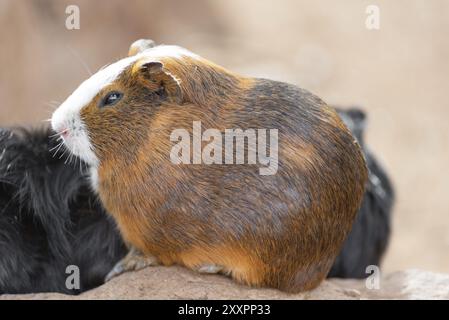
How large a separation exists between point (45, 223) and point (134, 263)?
1.86 feet

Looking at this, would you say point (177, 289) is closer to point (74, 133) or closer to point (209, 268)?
point (209, 268)

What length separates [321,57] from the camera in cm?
951

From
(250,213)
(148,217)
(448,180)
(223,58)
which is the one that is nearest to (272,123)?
(250,213)

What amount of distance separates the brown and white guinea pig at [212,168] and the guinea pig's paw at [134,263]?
A: 0.11 metres

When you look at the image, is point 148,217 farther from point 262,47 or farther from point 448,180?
point 262,47

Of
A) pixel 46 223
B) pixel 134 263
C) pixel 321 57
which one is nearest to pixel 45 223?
pixel 46 223

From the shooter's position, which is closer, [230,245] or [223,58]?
[230,245]

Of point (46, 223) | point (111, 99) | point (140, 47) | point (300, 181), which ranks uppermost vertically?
point (140, 47)

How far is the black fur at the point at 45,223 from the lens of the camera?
3.08 meters

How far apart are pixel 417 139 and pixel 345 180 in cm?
592

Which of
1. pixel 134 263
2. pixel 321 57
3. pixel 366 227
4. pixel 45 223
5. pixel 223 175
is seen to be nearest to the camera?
pixel 223 175

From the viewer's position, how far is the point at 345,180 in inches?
103

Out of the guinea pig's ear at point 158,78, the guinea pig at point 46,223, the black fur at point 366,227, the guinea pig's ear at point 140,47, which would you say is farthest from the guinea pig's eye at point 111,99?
the black fur at point 366,227

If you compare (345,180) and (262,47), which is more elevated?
(262,47)
